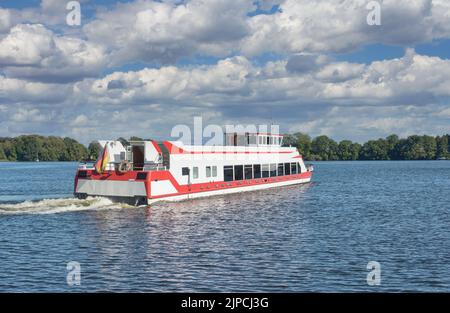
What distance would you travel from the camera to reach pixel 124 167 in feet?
141

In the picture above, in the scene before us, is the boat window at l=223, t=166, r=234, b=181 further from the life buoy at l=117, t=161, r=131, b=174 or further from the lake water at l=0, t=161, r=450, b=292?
the life buoy at l=117, t=161, r=131, b=174

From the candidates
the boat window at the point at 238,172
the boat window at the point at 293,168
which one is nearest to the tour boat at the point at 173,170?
the boat window at the point at 238,172

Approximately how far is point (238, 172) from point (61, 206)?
22629mm

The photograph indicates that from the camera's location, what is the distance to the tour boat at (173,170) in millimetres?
42438

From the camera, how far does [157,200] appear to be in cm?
4372

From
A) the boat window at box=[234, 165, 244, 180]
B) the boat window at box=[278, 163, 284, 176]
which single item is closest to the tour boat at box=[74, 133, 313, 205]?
Result: the boat window at box=[234, 165, 244, 180]

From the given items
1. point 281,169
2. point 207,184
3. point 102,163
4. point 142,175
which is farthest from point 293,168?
point 102,163

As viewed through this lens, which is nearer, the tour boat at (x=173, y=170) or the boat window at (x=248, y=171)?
the tour boat at (x=173, y=170)

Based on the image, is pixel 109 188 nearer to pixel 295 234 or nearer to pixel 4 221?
pixel 4 221

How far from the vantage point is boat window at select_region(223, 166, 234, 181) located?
55438 mm

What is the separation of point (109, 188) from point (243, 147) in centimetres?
2033

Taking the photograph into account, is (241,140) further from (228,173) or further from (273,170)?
(228,173)

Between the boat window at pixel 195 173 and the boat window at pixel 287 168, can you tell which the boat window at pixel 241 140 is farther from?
the boat window at pixel 195 173
